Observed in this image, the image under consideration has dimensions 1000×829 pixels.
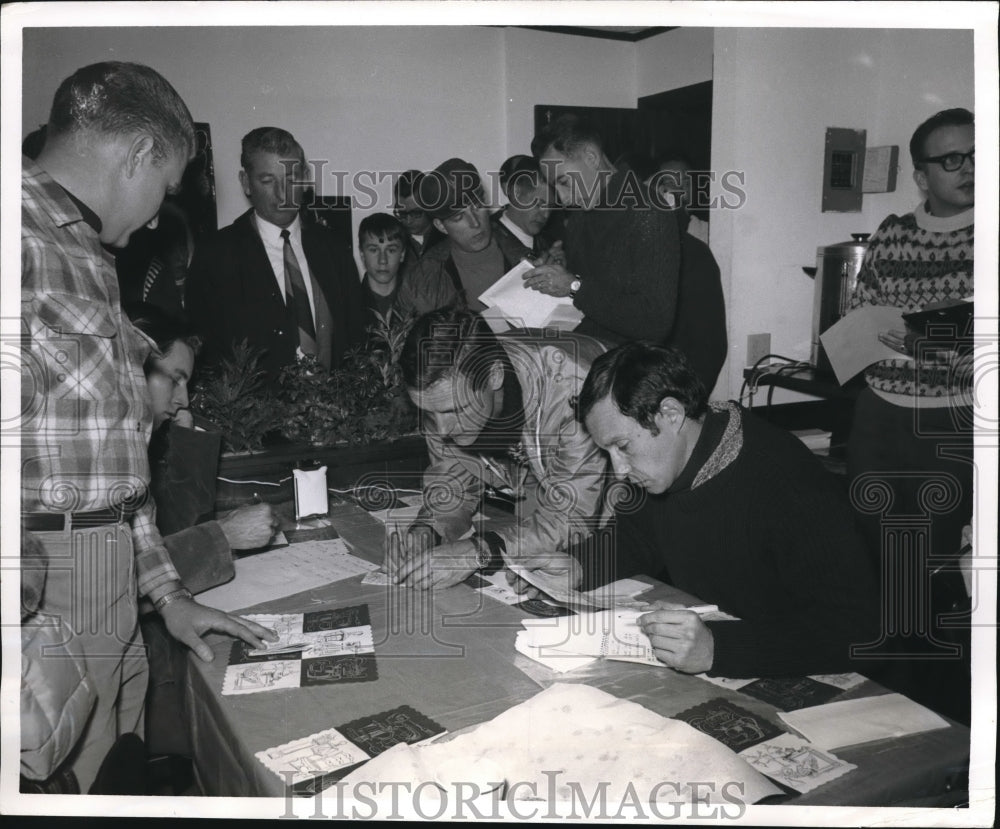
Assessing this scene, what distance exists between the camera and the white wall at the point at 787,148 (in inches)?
Result: 130

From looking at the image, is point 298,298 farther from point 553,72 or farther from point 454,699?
point 454,699

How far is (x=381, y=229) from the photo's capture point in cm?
415

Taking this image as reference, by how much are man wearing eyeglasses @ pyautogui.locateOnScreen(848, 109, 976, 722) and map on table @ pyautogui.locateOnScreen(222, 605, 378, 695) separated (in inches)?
50.3

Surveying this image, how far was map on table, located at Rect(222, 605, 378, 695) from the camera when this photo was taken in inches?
59.5

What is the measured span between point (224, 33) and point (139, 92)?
261 cm

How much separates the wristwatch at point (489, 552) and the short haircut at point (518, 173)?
2.36 m

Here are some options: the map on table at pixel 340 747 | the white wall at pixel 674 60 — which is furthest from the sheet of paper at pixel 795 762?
the white wall at pixel 674 60

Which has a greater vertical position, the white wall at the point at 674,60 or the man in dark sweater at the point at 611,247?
the white wall at the point at 674,60

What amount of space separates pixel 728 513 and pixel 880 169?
2.28 meters

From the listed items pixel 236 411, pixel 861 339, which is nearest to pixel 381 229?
pixel 236 411

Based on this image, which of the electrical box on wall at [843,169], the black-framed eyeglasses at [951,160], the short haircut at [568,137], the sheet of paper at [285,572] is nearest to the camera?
the sheet of paper at [285,572]

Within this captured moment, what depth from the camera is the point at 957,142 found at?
7.64 feet

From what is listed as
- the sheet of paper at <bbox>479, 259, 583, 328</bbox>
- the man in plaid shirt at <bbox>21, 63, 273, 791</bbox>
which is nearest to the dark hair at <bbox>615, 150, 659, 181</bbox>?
the sheet of paper at <bbox>479, 259, 583, 328</bbox>

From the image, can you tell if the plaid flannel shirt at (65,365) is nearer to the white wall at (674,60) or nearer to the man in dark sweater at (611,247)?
the man in dark sweater at (611,247)
